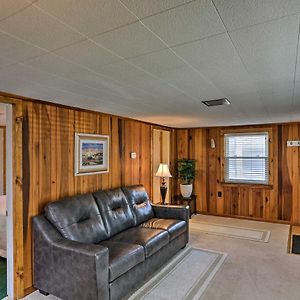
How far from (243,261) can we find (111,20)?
3.58 m

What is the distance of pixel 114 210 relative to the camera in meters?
3.75

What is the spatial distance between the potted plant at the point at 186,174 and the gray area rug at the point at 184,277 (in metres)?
2.26

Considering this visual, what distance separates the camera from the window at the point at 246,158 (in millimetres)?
5883

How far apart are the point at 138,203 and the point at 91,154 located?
1.13 m

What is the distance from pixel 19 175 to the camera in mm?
2857

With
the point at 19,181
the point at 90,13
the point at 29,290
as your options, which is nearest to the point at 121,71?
the point at 90,13

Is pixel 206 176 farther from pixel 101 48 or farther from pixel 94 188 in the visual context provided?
pixel 101 48

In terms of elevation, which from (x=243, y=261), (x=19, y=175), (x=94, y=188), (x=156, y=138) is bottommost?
(x=243, y=261)

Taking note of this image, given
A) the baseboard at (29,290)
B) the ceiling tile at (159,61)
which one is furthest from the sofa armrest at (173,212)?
the ceiling tile at (159,61)

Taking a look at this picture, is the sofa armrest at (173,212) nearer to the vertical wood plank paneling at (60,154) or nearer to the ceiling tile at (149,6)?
the vertical wood plank paneling at (60,154)

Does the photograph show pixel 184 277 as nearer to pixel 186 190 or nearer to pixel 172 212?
pixel 172 212

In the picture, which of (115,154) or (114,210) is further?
(115,154)

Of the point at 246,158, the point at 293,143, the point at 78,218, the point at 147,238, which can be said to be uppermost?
the point at 293,143

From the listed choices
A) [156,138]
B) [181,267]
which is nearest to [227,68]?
[181,267]
